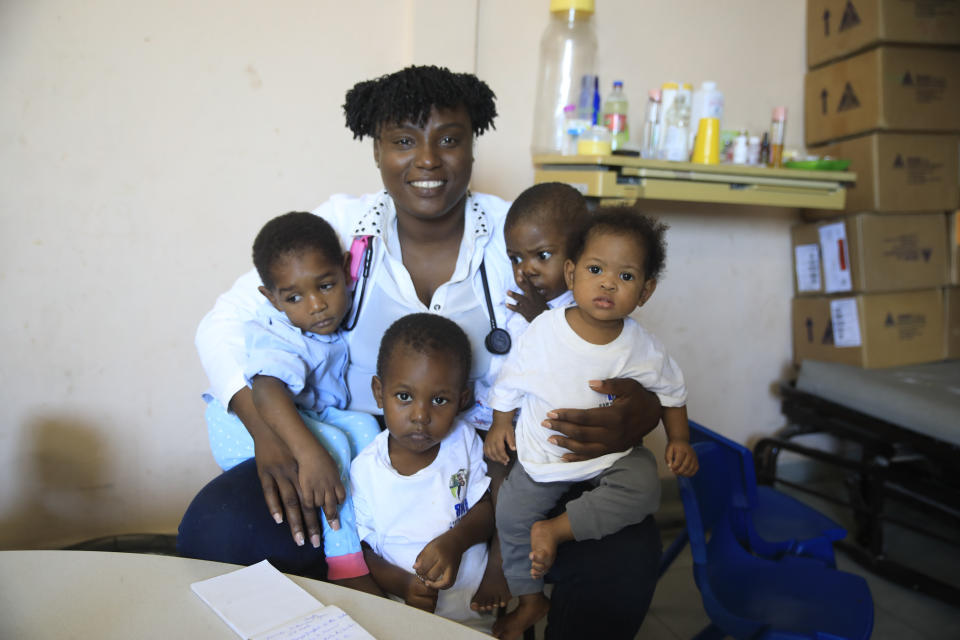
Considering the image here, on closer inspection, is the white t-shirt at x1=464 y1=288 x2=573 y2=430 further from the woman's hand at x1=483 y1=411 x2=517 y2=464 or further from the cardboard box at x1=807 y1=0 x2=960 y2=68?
the cardboard box at x1=807 y1=0 x2=960 y2=68

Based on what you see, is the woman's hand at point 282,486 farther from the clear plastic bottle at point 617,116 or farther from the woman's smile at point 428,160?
the clear plastic bottle at point 617,116

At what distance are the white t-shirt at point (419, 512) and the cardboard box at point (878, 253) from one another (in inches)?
89.3

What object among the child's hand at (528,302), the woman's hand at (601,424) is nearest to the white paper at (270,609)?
the woman's hand at (601,424)

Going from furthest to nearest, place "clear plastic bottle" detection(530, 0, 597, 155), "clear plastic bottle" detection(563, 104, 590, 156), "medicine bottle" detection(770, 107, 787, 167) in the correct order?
"medicine bottle" detection(770, 107, 787, 167) → "clear plastic bottle" detection(530, 0, 597, 155) → "clear plastic bottle" detection(563, 104, 590, 156)

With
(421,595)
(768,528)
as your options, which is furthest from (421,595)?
(768,528)

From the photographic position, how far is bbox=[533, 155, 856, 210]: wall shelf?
2.43 m

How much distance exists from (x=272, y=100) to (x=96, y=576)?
5.92 feet

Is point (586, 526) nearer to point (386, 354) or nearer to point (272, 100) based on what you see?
point (386, 354)

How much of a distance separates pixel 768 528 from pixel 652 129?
1584 millimetres

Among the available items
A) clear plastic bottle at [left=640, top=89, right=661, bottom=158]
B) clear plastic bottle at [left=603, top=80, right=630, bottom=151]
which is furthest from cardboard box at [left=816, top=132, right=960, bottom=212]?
clear plastic bottle at [left=603, top=80, right=630, bottom=151]

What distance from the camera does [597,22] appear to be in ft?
9.16

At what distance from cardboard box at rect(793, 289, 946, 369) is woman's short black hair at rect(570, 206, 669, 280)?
6.18ft

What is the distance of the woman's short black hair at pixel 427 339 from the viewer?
5.10ft

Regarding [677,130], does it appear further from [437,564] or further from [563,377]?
[437,564]
